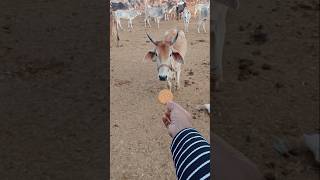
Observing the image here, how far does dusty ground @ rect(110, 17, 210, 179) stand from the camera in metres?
2.00

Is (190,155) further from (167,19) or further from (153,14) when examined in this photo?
(167,19)

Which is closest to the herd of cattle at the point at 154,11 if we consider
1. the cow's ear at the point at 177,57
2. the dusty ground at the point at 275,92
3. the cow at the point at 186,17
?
the cow at the point at 186,17

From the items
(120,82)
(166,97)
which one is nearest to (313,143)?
(166,97)

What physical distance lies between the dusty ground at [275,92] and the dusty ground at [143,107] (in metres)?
1.65

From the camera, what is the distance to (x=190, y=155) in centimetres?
42

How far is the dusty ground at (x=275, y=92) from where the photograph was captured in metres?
0.22

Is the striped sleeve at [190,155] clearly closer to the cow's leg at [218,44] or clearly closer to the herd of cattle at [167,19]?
the cow's leg at [218,44]

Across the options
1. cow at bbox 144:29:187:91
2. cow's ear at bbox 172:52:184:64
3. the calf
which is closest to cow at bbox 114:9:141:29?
the calf

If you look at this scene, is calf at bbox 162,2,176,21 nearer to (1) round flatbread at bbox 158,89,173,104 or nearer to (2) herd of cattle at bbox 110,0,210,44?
(2) herd of cattle at bbox 110,0,210,44

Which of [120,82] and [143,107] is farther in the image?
[120,82]

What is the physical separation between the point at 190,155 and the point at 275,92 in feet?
0.61
